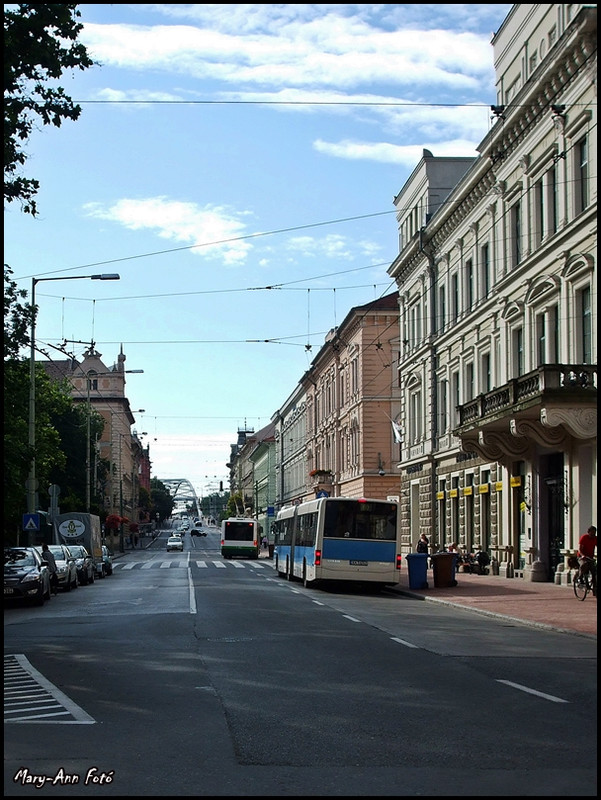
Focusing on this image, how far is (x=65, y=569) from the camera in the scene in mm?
33938

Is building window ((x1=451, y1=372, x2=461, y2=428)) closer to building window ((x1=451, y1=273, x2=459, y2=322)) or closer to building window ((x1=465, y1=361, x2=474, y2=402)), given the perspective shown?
building window ((x1=465, y1=361, x2=474, y2=402))

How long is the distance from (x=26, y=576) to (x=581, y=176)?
18128mm

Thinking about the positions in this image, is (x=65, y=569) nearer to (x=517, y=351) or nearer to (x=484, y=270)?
(x=517, y=351)

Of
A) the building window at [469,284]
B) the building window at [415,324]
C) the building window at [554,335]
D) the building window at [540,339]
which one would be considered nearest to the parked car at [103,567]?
the building window at [415,324]

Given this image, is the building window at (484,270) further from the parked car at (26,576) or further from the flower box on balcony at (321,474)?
the flower box on balcony at (321,474)

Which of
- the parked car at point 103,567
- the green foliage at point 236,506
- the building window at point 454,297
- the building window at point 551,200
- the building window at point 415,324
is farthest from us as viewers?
the green foliage at point 236,506

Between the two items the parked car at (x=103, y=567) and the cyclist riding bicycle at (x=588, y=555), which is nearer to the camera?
the cyclist riding bicycle at (x=588, y=555)

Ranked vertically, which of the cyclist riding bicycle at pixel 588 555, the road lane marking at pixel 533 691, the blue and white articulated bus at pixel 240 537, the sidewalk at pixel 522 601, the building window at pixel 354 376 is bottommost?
the blue and white articulated bus at pixel 240 537

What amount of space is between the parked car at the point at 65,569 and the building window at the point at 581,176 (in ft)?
60.2

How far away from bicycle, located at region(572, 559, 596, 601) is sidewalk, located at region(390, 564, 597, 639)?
0.67 feet

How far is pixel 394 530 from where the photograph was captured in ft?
104

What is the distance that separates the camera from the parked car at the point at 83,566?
38750 mm

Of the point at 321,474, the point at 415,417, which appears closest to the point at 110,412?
the point at 321,474

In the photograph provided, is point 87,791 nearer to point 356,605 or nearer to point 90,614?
point 90,614
